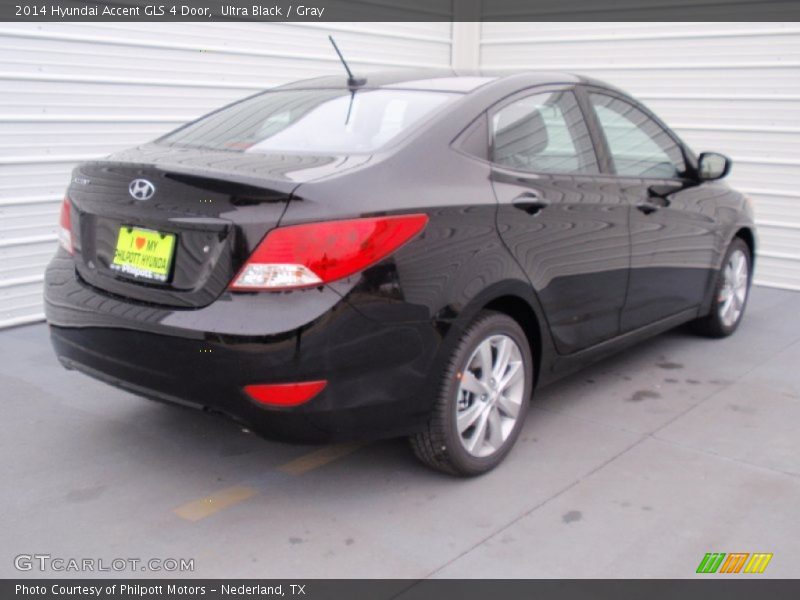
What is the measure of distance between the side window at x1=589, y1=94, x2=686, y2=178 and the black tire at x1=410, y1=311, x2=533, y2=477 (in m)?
1.27

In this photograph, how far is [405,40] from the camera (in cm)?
822

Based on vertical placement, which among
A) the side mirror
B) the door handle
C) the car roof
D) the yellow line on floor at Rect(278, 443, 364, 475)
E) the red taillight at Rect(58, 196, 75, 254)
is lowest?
the yellow line on floor at Rect(278, 443, 364, 475)

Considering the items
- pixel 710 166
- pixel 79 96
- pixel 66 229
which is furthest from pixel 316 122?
pixel 79 96

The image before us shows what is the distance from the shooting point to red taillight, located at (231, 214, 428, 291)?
2771mm

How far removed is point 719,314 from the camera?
17.6 ft

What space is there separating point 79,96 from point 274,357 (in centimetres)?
365

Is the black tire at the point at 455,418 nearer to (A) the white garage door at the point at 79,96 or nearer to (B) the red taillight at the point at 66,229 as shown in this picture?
(B) the red taillight at the point at 66,229

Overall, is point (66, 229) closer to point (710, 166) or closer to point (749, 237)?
point (710, 166)

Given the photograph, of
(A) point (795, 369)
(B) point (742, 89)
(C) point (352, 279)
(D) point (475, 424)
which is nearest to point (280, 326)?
(C) point (352, 279)

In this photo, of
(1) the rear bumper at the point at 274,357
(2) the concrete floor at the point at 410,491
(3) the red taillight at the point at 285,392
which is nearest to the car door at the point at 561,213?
(2) the concrete floor at the point at 410,491

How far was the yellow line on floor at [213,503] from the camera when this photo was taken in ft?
10.3

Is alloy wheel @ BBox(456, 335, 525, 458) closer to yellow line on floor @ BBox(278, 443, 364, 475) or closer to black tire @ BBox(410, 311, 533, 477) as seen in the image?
black tire @ BBox(410, 311, 533, 477)
